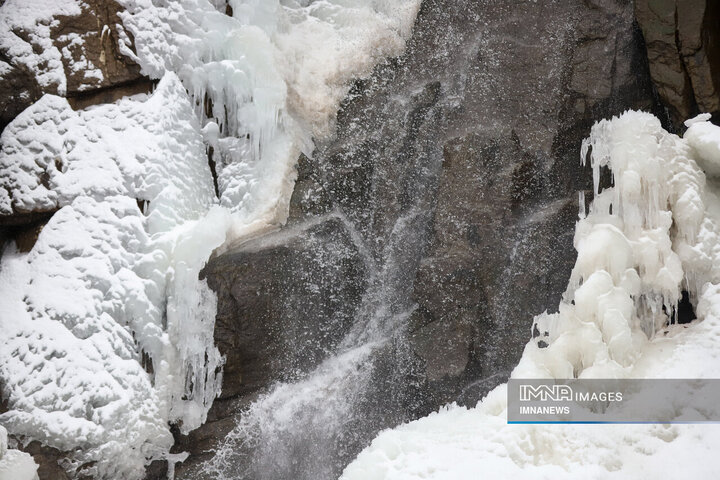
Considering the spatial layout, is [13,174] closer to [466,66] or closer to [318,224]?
[318,224]

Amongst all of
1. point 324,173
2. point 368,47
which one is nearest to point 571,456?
point 324,173

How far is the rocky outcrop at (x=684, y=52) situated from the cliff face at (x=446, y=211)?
0.16 m

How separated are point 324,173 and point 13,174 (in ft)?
7.96

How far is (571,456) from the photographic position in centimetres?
401

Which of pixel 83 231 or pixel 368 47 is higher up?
pixel 368 47

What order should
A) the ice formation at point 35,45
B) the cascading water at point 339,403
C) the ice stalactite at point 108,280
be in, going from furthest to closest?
1. the ice formation at point 35,45
2. the cascading water at point 339,403
3. the ice stalactite at point 108,280

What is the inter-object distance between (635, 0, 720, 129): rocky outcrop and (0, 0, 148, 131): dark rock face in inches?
159

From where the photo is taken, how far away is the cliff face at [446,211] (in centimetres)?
534

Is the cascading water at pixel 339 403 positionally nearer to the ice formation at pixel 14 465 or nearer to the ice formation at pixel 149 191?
the ice formation at pixel 149 191

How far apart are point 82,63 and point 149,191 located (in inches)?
47.0

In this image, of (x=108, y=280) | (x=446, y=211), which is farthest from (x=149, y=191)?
(x=446, y=211)

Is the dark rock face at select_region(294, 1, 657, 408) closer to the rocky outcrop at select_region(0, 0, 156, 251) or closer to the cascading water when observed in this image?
the cascading water

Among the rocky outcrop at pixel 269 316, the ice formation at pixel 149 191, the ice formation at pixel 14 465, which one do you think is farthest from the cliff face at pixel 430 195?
the ice formation at pixel 14 465

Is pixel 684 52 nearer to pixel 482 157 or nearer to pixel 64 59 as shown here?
pixel 482 157
